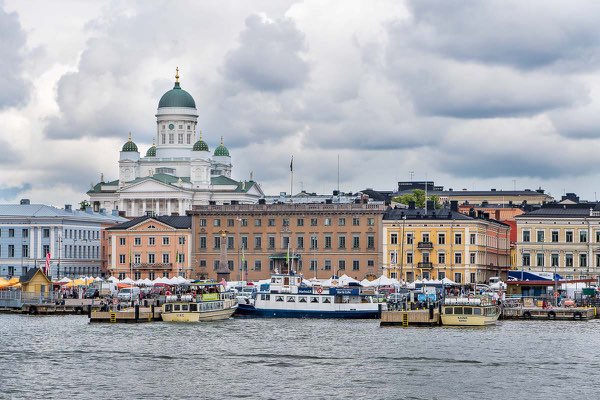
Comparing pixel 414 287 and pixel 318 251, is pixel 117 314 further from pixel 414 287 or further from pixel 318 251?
pixel 318 251

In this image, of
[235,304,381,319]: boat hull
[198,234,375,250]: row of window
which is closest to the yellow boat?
[235,304,381,319]: boat hull

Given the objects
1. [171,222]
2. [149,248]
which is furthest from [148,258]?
[171,222]

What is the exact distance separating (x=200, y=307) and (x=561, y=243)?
5167 centimetres

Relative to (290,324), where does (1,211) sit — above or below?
above

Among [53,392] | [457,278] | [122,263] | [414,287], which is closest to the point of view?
[53,392]

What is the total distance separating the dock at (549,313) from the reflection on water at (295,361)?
20.1 feet

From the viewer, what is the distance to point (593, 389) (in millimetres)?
59344

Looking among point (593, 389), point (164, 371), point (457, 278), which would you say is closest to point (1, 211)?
point (457, 278)

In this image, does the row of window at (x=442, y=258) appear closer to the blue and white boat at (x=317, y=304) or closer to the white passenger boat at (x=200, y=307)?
the blue and white boat at (x=317, y=304)

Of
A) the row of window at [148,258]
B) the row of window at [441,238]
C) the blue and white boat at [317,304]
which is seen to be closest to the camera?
the blue and white boat at [317,304]

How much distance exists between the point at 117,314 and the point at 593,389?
1671 inches

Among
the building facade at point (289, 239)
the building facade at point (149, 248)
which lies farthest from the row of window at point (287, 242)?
the building facade at point (149, 248)

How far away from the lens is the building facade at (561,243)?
449 ft

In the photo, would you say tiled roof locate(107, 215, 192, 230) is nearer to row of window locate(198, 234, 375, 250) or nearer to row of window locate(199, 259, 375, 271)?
row of window locate(198, 234, 375, 250)
